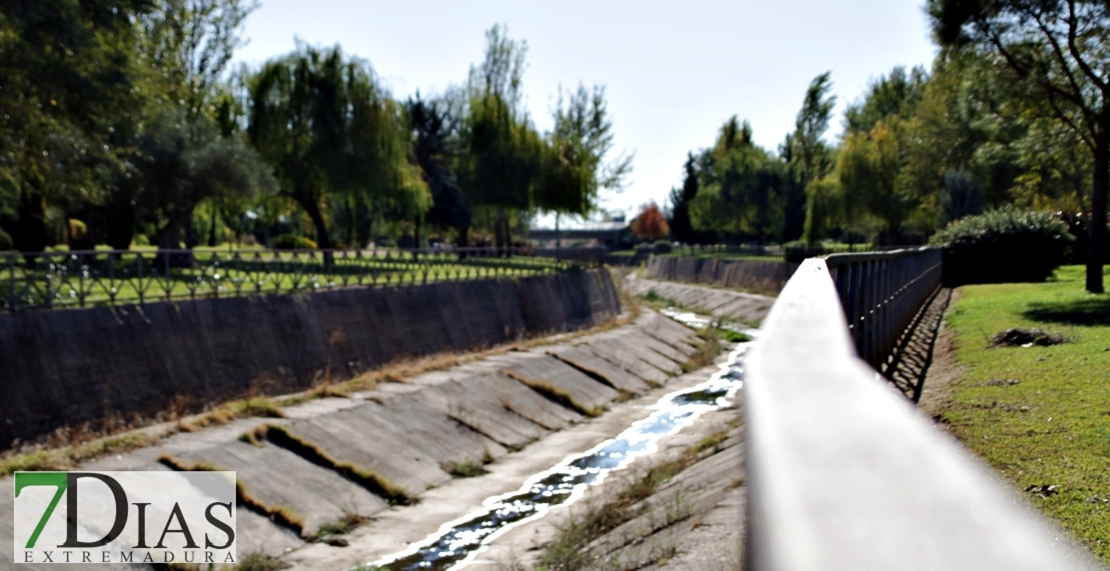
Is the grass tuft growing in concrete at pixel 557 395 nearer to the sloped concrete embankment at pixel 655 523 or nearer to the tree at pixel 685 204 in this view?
the sloped concrete embankment at pixel 655 523

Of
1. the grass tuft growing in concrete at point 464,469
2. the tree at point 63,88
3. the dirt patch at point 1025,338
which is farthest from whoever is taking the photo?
the tree at point 63,88

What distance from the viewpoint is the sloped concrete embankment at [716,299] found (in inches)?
1691

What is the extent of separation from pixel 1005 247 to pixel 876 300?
21.4 meters

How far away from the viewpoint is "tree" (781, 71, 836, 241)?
241 ft

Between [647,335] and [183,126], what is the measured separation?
54.6 ft

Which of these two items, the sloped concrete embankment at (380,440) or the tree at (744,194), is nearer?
the sloped concrete embankment at (380,440)

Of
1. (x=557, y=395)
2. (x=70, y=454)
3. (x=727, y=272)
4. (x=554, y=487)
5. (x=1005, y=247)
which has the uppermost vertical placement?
(x=1005, y=247)

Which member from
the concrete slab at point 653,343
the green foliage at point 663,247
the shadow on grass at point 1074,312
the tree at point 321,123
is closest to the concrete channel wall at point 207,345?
the concrete slab at point 653,343

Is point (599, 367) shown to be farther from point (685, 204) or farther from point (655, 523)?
point (685, 204)

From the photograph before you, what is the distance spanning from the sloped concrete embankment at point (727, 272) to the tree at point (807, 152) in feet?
45.2

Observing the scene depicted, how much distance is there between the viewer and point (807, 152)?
77062 mm

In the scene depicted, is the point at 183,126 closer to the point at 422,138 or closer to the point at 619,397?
the point at 619,397

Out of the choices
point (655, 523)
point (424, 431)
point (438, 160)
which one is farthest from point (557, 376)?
point (438, 160)

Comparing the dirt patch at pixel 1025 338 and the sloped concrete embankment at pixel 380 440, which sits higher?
the dirt patch at pixel 1025 338
